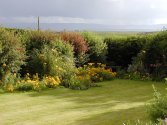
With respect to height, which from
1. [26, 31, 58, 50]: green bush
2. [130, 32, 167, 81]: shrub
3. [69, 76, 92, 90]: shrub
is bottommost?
[69, 76, 92, 90]: shrub

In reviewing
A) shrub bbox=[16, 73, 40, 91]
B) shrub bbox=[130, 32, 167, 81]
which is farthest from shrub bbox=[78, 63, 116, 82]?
shrub bbox=[16, 73, 40, 91]

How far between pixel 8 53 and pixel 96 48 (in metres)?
6.45

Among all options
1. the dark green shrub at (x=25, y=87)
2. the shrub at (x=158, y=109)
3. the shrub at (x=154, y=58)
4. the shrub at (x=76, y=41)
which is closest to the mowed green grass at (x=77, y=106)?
the dark green shrub at (x=25, y=87)

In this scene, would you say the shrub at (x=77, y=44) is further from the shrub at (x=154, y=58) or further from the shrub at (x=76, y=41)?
the shrub at (x=154, y=58)

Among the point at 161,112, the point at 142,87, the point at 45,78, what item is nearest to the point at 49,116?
the point at 161,112

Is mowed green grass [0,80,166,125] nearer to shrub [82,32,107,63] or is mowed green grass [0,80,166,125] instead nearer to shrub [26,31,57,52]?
shrub [26,31,57,52]

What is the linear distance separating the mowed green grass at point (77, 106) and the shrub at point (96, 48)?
4599mm

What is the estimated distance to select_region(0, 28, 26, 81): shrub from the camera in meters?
16.1

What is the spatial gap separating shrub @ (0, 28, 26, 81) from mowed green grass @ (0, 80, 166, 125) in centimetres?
185

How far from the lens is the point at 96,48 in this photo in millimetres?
21562

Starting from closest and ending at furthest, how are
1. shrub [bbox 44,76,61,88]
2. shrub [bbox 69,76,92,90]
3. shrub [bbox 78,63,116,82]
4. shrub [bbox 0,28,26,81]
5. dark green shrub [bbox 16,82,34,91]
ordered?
1. dark green shrub [bbox 16,82,34,91]
2. shrub [bbox 0,28,26,81]
3. shrub [bbox 44,76,61,88]
4. shrub [bbox 69,76,92,90]
5. shrub [bbox 78,63,116,82]

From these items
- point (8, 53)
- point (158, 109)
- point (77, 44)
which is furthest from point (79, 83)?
point (158, 109)

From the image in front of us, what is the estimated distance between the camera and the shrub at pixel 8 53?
16078mm

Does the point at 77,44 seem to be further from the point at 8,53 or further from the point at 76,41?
the point at 8,53
